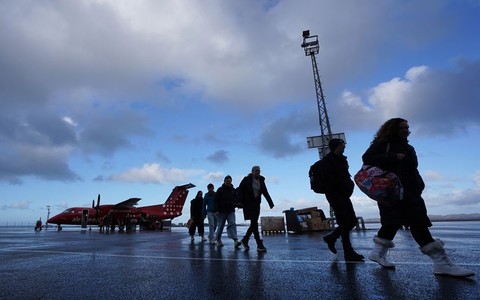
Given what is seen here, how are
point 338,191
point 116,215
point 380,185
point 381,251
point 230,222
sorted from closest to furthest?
point 380,185 < point 381,251 < point 338,191 < point 230,222 < point 116,215

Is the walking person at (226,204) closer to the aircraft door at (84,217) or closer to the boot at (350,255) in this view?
the boot at (350,255)

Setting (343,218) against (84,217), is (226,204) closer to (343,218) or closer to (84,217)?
(343,218)

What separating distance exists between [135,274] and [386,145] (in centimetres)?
344

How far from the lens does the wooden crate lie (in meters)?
14.1

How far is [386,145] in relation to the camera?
3.56 metres

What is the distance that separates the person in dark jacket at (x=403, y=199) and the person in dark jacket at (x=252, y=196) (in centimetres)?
308

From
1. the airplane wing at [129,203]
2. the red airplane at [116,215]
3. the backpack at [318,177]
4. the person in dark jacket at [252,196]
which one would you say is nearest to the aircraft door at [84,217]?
the red airplane at [116,215]

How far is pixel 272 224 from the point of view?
14.1 m

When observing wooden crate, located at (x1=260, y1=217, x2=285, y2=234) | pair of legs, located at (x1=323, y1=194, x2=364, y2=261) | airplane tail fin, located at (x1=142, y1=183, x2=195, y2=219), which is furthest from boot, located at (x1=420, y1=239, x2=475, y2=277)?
airplane tail fin, located at (x1=142, y1=183, x2=195, y2=219)

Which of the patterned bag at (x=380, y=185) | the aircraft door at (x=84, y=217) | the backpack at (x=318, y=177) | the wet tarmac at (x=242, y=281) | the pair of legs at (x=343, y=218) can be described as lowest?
the wet tarmac at (x=242, y=281)

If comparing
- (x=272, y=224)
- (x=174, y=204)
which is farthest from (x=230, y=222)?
(x=174, y=204)

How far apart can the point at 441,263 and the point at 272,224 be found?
36.9 feet

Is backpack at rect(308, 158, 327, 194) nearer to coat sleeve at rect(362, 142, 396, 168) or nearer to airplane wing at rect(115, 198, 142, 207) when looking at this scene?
coat sleeve at rect(362, 142, 396, 168)

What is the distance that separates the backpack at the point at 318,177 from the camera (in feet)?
15.4
